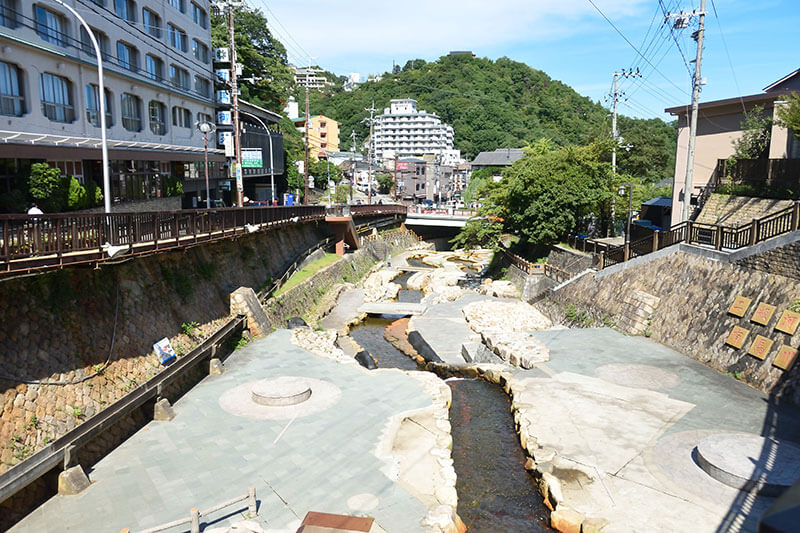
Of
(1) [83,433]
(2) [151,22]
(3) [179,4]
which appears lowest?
(1) [83,433]

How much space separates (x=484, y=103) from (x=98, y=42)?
130 m

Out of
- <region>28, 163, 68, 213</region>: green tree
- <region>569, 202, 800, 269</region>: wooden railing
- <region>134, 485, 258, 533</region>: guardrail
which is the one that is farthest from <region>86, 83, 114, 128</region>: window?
<region>569, 202, 800, 269</region>: wooden railing

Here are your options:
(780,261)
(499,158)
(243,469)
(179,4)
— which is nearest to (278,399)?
(243,469)

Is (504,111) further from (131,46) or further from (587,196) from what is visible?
(131,46)

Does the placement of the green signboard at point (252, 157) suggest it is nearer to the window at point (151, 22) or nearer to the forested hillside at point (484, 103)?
the window at point (151, 22)

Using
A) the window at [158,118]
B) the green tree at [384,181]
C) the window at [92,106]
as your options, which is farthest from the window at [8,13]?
the green tree at [384,181]

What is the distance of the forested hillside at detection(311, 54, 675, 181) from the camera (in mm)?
133625

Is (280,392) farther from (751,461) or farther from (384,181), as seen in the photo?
(384,181)

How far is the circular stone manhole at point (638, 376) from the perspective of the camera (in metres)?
18.7

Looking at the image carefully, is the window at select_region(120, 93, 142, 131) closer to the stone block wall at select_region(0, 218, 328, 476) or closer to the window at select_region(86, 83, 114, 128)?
the window at select_region(86, 83, 114, 128)

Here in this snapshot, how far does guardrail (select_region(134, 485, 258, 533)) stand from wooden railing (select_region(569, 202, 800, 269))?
65.7ft

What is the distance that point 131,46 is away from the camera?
32219 mm

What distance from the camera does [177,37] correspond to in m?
38.9

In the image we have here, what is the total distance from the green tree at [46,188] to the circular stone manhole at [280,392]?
466 inches
